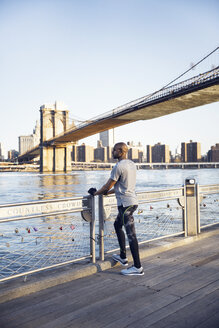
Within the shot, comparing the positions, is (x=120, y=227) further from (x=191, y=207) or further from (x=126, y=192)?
(x=191, y=207)

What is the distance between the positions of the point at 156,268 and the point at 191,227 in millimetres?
1775

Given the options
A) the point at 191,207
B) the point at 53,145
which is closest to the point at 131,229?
the point at 191,207

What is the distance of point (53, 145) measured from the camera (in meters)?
67.0

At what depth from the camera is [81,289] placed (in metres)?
3.20

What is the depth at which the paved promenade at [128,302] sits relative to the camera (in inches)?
98.3

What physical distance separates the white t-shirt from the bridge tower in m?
61.9

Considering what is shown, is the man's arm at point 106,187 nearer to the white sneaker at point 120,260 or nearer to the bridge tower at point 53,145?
the white sneaker at point 120,260

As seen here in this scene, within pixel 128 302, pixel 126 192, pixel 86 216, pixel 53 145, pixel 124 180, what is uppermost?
pixel 53 145

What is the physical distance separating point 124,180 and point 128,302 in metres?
1.23

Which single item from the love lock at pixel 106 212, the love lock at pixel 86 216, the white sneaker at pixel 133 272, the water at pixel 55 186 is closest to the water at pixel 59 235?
the love lock at pixel 106 212

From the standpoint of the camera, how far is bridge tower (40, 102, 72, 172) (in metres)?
68.6

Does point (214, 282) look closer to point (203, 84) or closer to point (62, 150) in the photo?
point (203, 84)

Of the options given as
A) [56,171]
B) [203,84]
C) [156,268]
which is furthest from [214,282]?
[56,171]

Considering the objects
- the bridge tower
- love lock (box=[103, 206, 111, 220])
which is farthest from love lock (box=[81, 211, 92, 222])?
the bridge tower
